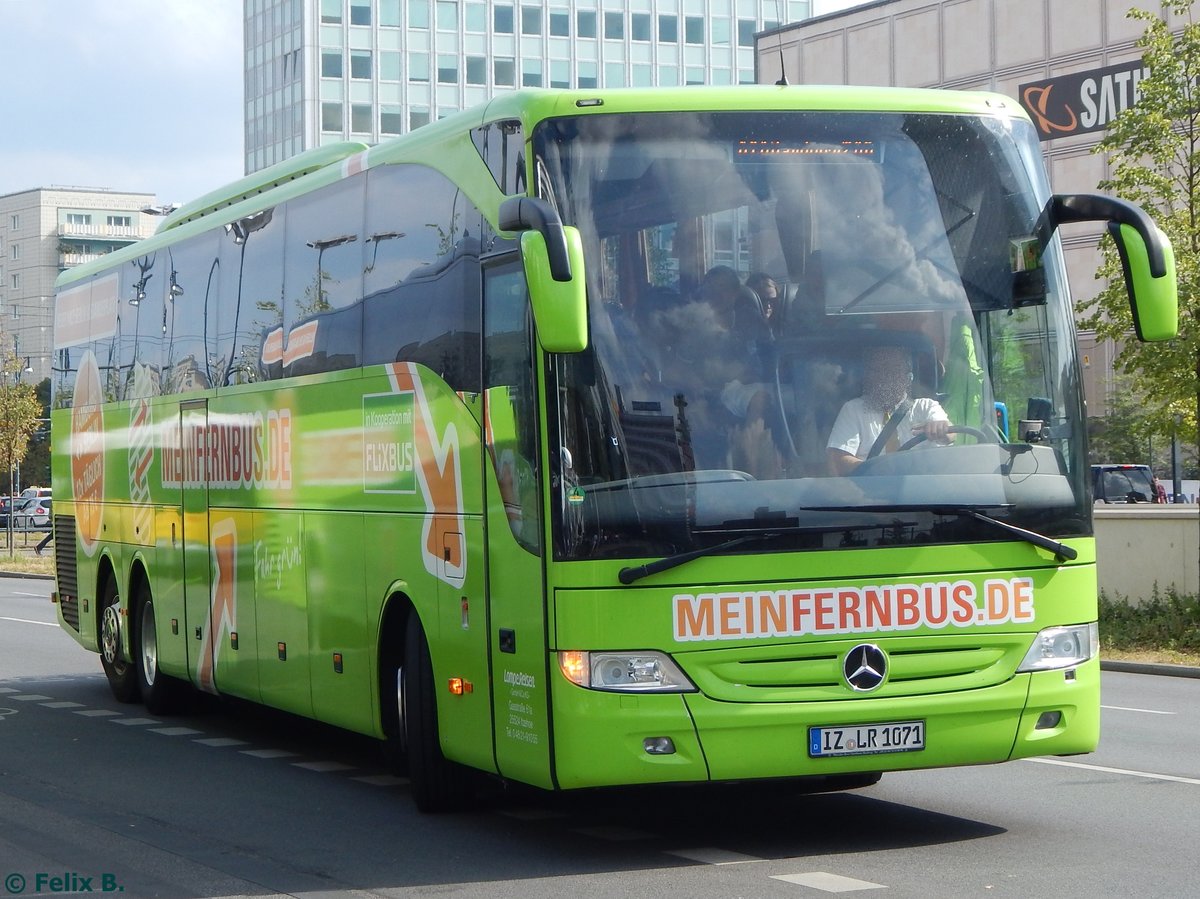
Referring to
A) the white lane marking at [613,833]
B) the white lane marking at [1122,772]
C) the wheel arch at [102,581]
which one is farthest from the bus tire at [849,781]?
the wheel arch at [102,581]

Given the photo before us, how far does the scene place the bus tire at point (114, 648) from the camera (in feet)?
53.2

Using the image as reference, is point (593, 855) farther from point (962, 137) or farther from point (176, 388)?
point (176, 388)

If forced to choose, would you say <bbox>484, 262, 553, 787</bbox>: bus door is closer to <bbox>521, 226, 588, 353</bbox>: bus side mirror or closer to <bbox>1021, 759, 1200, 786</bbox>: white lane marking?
<bbox>521, 226, 588, 353</bbox>: bus side mirror

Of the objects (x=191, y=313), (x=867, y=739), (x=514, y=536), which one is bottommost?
(x=867, y=739)

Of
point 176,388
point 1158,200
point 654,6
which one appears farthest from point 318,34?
point 176,388

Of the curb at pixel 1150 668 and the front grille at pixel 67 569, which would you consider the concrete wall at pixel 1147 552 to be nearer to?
the curb at pixel 1150 668

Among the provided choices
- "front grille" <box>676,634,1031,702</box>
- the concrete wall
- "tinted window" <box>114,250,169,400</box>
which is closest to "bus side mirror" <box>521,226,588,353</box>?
"front grille" <box>676,634,1031,702</box>

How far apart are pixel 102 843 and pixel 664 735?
10.1ft

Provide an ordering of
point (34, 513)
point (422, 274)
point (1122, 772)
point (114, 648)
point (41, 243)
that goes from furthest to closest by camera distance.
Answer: point (41, 243) → point (34, 513) → point (114, 648) → point (1122, 772) → point (422, 274)

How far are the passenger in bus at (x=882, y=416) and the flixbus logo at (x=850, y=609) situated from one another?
1.87ft

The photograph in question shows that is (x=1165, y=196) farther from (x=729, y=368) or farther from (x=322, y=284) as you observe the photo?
(x=729, y=368)

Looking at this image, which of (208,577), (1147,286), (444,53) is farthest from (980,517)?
(444,53)

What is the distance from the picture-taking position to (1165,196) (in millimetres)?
20766

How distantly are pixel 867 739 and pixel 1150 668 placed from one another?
1170cm
